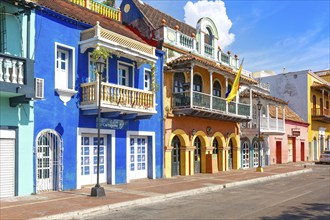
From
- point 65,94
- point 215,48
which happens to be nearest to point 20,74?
point 65,94

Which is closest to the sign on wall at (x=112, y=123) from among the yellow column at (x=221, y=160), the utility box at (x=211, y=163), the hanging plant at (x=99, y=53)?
the hanging plant at (x=99, y=53)

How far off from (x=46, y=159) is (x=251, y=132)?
17.0 metres

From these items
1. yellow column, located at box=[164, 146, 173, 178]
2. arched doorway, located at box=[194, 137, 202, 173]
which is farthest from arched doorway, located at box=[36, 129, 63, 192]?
arched doorway, located at box=[194, 137, 202, 173]

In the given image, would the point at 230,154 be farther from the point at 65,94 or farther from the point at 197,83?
the point at 65,94

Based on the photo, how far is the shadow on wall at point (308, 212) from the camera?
9.62 meters

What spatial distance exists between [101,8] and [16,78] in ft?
29.4

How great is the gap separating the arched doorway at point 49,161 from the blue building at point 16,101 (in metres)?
0.57

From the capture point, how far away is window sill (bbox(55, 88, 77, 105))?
13768 millimetres

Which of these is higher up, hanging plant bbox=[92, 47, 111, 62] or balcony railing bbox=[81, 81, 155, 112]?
hanging plant bbox=[92, 47, 111, 62]

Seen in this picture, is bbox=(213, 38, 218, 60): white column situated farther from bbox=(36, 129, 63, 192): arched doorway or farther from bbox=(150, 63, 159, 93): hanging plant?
bbox=(36, 129, 63, 192): arched doorway

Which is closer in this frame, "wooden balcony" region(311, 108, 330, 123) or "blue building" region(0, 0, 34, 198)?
"blue building" region(0, 0, 34, 198)

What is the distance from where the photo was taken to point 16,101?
12.0 metres

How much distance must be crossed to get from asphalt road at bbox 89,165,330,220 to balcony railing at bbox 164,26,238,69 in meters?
8.91

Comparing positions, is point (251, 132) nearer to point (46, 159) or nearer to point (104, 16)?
point (104, 16)
